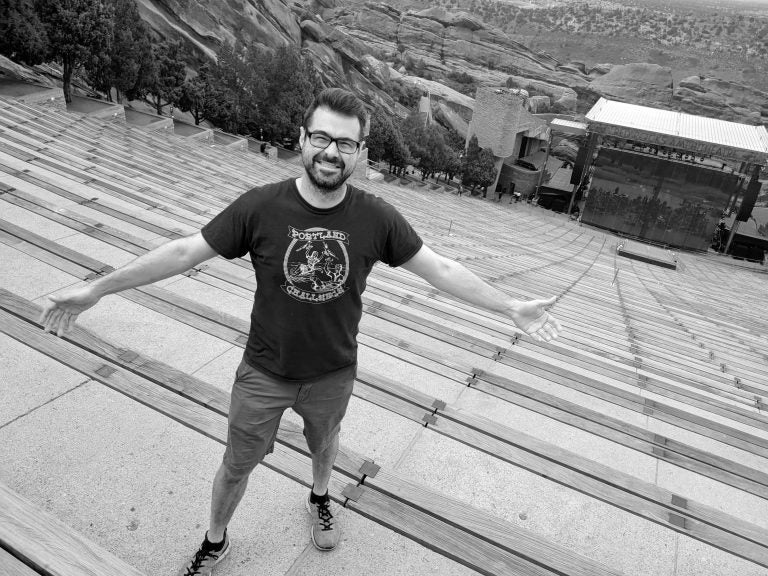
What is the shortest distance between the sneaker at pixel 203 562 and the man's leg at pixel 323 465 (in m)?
0.55

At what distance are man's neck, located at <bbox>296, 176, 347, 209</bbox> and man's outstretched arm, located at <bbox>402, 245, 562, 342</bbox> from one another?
490mm

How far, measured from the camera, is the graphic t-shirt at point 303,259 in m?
2.22

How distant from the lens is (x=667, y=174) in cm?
4106

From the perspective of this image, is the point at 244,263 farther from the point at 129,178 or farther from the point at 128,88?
the point at 128,88

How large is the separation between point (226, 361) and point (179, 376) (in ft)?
1.46

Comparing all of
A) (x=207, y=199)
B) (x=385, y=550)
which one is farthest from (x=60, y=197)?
(x=385, y=550)

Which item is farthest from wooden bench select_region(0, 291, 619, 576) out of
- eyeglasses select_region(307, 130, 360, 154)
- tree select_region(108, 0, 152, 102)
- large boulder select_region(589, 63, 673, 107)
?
large boulder select_region(589, 63, 673, 107)

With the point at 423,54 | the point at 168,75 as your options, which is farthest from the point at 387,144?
the point at 423,54

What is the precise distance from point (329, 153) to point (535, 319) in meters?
1.34

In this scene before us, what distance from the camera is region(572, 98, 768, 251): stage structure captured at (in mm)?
38844

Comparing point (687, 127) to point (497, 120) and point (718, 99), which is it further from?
point (718, 99)

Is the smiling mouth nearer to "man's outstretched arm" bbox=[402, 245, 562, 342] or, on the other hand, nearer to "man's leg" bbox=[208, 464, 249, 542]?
"man's outstretched arm" bbox=[402, 245, 562, 342]

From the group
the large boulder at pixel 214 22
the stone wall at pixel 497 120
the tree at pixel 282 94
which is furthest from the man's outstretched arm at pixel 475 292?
the stone wall at pixel 497 120

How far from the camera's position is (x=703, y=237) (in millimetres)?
40906
